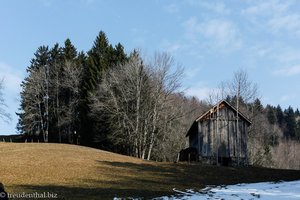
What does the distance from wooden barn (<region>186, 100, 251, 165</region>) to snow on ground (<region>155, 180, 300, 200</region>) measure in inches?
882

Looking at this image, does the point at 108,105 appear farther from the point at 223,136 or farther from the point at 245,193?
the point at 245,193

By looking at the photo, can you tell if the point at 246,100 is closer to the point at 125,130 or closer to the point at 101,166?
the point at 125,130

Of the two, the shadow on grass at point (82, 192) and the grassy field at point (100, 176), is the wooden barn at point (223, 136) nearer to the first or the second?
the grassy field at point (100, 176)

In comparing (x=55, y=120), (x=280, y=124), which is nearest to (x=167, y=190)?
(x=55, y=120)

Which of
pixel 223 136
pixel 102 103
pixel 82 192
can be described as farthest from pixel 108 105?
pixel 82 192

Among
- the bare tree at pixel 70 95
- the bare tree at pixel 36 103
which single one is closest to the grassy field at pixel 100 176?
the bare tree at pixel 70 95

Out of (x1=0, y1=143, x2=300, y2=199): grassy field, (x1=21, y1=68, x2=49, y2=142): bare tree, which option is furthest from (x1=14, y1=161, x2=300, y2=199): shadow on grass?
(x1=21, y1=68, x2=49, y2=142): bare tree

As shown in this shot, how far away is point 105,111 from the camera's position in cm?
5584

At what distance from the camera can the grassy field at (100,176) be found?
20828mm

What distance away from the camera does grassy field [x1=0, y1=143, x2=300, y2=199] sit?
20828 millimetres

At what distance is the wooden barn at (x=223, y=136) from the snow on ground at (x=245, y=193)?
22392 mm

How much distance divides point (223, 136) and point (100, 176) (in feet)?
69.6

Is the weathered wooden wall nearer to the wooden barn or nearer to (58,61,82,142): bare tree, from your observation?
the wooden barn

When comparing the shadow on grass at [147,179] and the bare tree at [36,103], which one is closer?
the shadow on grass at [147,179]
